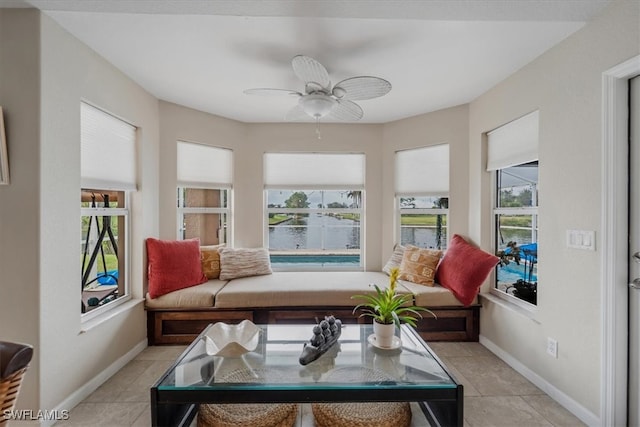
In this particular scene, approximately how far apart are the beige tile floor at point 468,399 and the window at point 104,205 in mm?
605

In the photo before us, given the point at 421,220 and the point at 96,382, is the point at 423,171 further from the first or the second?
the point at 96,382

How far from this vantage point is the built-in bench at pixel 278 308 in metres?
2.71

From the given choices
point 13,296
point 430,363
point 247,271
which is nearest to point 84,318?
point 13,296

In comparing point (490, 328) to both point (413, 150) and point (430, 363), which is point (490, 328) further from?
point (413, 150)

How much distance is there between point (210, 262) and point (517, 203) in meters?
3.14

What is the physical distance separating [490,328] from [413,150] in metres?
2.10

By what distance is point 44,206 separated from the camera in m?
1.72

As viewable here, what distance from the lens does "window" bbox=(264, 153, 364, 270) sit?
3.72m

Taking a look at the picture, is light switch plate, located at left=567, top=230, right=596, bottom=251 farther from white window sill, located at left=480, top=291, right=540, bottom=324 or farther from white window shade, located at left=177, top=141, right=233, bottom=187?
white window shade, located at left=177, top=141, right=233, bottom=187

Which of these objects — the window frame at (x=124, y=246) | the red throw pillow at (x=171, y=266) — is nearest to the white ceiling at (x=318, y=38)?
the window frame at (x=124, y=246)

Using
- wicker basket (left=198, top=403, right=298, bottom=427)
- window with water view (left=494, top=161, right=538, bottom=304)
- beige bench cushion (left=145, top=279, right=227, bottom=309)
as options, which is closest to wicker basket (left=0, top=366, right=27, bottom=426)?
wicker basket (left=198, top=403, right=298, bottom=427)

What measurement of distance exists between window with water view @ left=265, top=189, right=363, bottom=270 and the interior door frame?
2426 millimetres

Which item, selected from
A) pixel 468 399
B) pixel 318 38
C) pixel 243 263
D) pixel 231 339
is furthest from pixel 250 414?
pixel 318 38

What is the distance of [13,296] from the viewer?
1677 millimetres
